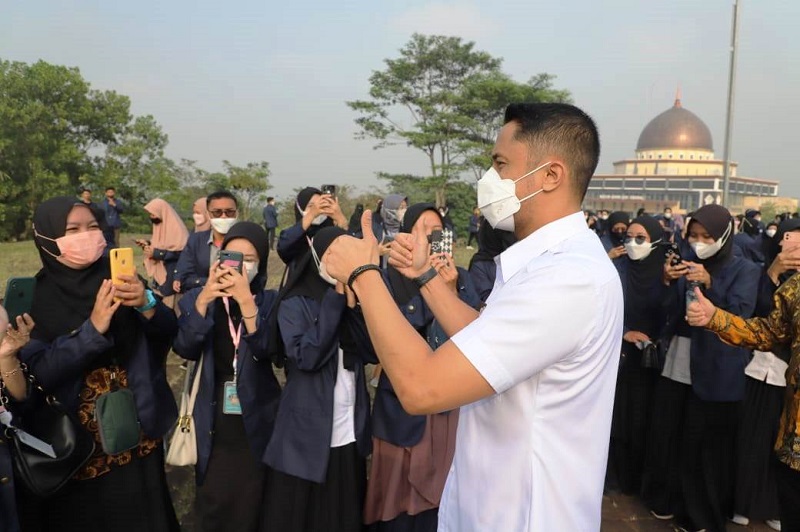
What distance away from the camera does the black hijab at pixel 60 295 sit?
2.57 metres

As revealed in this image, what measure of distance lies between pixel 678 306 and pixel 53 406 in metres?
3.71

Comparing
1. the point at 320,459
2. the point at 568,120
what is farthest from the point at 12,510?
the point at 568,120

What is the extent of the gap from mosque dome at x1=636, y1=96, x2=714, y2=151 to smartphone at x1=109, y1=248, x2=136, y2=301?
280 ft

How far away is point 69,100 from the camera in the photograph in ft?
84.9

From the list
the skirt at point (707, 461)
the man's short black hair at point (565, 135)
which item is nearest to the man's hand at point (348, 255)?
the man's short black hair at point (565, 135)

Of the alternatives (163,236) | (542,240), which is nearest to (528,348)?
(542,240)

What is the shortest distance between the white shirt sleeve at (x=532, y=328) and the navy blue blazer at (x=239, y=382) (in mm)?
1846

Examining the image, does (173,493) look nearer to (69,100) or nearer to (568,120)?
(568,120)

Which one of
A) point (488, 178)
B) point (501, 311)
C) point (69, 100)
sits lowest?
point (501, 311)

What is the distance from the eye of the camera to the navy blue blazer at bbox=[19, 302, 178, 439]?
7.76 feet

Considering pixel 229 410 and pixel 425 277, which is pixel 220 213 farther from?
pixel 425 277

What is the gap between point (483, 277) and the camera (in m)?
4.06

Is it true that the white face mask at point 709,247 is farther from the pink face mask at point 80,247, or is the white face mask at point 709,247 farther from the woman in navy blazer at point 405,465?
the pink face mask at point 80,247

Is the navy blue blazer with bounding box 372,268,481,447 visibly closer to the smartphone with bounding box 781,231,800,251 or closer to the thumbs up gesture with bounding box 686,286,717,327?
the thumbs up gesture with bounding box 686,286,717,327
